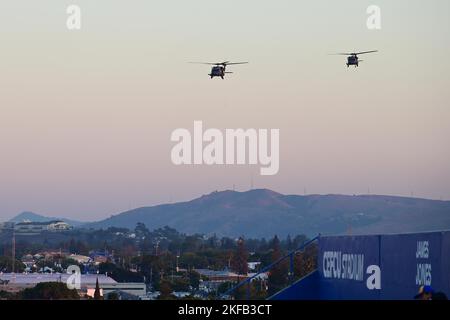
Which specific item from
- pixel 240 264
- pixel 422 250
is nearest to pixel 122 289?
pixel 240 264

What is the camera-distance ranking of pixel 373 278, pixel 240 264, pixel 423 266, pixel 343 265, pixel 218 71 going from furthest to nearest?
1. pixel 240 264
2. pixel 218 71
3. pixel 343 265
4. pixel 373 278
5. pixel 423 266

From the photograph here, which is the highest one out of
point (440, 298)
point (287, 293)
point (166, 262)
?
point (440, 298)

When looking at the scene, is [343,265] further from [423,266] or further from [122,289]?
[122,289]

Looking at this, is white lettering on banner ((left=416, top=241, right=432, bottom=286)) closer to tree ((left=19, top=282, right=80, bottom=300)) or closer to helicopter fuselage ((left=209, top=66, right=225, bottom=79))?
helicopter fuselage ((left=209, top=66, right=225, bottom=79))

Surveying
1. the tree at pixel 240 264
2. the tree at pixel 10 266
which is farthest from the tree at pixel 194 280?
the tree at pixel 10 266

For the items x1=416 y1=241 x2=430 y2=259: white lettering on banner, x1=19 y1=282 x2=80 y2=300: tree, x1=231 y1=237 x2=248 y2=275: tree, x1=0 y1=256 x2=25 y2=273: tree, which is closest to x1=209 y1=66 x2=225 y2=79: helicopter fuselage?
x1=19 y1=282 x2=80 y2=300: tree

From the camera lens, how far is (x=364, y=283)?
3738 centimetres

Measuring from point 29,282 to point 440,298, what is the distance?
119m

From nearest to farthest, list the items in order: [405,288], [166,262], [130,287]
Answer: [405,288] → [130,287] → [166,262]

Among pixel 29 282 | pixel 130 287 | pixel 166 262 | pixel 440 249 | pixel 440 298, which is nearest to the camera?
pixel 440 298
